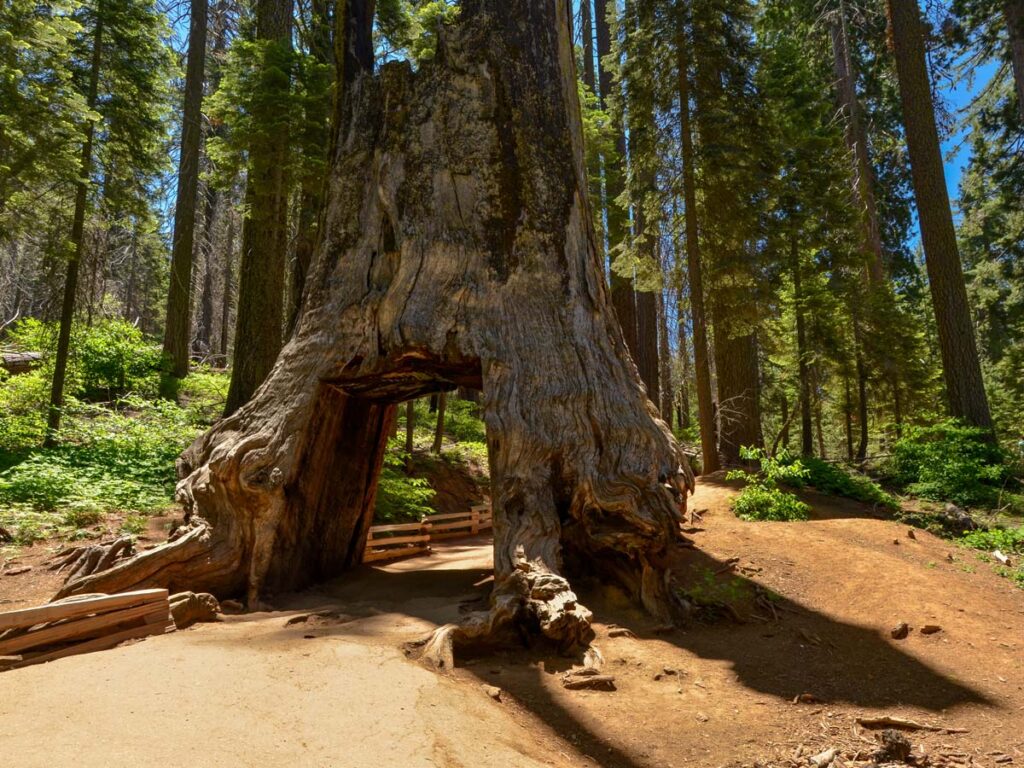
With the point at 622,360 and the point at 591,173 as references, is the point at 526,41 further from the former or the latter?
the point at 591,173

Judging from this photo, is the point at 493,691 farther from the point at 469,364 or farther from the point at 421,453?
the point at 421,453

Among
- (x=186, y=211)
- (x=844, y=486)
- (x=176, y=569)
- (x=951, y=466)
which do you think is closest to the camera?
(x=176, y=569)

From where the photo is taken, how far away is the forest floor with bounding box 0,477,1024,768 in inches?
120

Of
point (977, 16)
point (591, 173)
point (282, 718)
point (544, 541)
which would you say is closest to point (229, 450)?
point (544, 541)

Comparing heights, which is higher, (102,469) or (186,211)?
(186,211)

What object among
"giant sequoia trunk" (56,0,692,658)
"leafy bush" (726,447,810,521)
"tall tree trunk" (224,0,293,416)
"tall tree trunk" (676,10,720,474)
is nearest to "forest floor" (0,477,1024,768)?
"giant sequoia trunk" (56,0,692,658)

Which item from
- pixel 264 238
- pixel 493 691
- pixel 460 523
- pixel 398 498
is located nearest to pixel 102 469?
pixel 264 238

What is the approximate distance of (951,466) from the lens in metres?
11.7

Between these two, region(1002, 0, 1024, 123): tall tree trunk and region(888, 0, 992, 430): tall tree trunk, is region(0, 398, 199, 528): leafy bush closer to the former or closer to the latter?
region(888, 0, 992, 430): tall tree trunk

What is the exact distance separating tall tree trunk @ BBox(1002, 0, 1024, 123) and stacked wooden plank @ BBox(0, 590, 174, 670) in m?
22.0

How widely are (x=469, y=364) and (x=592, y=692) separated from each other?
144 inches

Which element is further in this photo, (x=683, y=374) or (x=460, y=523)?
(x=683, y=374)

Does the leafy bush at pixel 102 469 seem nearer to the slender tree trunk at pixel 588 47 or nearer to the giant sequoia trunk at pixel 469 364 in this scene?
the giant sequoia trunk at pixel 469 364

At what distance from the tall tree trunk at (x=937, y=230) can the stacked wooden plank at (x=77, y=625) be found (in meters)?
15.1
